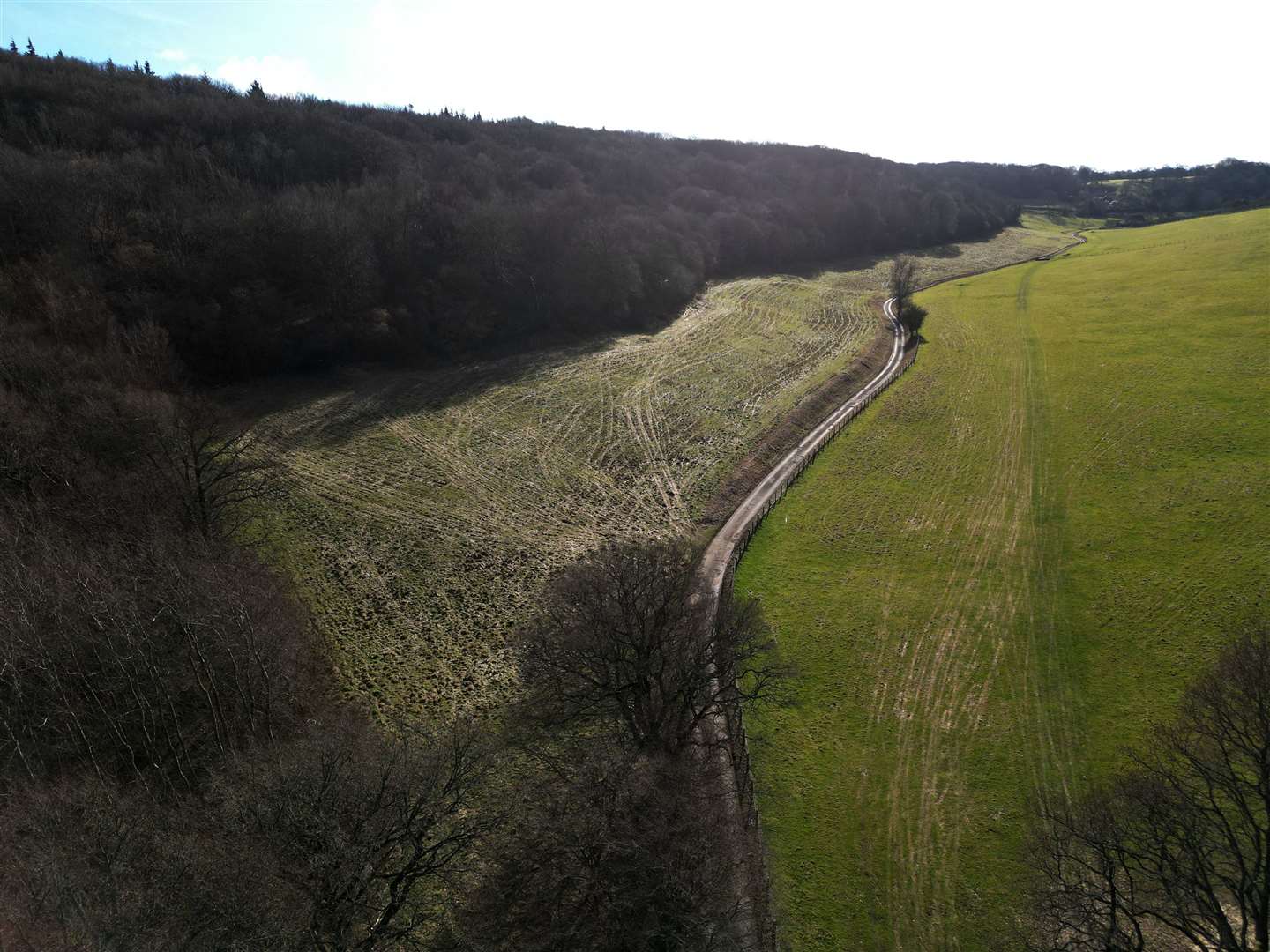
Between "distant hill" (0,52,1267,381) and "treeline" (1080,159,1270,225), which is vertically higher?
"treeline" (1080,159,1270,225)

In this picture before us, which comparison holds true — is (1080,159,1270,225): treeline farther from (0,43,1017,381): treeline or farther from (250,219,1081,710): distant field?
(250,219,1081,710): distant field

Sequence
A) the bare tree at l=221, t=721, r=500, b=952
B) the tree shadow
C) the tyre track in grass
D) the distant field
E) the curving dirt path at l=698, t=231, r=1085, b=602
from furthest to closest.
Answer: the tree shadow → the curving dirt path at l=698, t=231, r=1085, b=602 → the distant field → the tyre track in grass → the bare tree at l=221, t=721, r=500, b=952

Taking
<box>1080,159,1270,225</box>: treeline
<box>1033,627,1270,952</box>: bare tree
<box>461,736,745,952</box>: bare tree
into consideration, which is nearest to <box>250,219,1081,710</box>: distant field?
<box>461,736,745,952</box>: bare tree

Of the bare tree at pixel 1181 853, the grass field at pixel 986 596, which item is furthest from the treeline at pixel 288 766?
the bare tree at pixel 1181 853

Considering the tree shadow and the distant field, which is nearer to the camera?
the distant field

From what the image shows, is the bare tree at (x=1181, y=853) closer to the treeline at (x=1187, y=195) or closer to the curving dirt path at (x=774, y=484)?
the curving dirt path at (x=774, y=484)

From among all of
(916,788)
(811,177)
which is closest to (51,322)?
(916,788)
